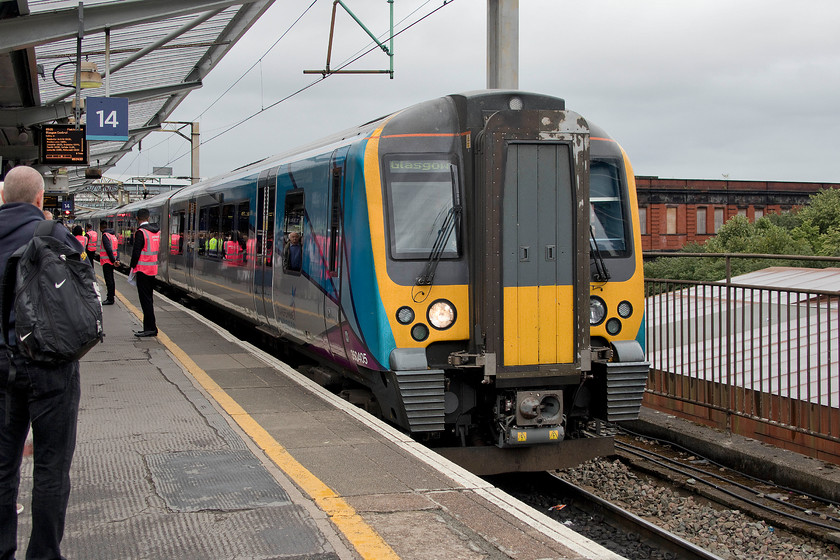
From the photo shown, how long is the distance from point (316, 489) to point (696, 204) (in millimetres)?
59682

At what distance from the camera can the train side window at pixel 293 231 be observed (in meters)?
9.27

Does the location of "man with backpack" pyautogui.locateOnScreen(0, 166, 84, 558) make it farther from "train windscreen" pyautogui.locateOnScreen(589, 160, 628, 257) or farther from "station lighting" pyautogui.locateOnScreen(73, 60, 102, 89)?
"station lighting" pyautogui.locateOnScreen(73, 60, 102, 89)

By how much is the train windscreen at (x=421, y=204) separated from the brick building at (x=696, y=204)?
5317 centimetres

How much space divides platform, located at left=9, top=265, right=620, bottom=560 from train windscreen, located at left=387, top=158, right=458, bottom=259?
1.48 meters

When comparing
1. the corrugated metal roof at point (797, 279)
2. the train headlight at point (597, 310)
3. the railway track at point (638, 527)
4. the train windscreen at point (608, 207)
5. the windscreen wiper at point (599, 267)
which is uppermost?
the train windscreen at point (608, 207)

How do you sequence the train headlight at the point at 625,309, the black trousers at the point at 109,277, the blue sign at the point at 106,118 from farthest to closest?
the black trousers at the point at 109,277
the blue sign at the point at 106,118
the train headlight at the point at 625,309

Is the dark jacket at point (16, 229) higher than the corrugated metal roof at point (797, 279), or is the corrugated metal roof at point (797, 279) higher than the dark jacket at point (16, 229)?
the dark jacket at point (16, 229)

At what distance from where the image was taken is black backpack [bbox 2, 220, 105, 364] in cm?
364

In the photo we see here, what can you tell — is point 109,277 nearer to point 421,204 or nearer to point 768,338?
point 421,204

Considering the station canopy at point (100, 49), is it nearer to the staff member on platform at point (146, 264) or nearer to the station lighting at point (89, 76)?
the station lighting at point (89, 76)

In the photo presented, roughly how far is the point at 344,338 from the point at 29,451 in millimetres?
2704

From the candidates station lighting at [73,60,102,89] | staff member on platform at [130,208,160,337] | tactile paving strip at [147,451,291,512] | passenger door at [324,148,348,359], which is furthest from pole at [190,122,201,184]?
tactile paving strip at [147,451,291,512]

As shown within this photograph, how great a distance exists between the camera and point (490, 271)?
6.62m

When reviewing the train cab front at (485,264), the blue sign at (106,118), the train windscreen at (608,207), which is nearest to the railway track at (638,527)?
the train cab front at (485,264)
